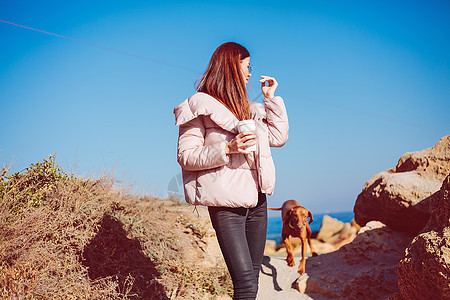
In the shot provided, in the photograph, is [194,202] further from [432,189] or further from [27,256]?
[432,189]

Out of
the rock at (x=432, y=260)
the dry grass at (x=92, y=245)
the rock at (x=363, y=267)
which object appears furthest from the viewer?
the rock at (x=363, y=267)

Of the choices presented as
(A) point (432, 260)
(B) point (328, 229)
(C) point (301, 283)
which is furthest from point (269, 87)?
(B) point (328, 229)

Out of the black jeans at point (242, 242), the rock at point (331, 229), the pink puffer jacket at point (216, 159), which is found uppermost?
the pink puffer jacket at point (216, 159)

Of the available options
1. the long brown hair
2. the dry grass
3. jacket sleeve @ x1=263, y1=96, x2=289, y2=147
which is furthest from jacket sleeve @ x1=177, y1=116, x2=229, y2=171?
the dry grass

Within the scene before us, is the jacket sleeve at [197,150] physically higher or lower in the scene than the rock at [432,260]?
higher

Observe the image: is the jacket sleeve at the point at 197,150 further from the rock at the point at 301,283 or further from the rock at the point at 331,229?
the rock at the point at 331,229

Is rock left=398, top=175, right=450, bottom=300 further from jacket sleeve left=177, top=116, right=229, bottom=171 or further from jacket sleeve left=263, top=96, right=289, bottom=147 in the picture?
jacket sleeve left=177, top=116, right=229, bottom=171

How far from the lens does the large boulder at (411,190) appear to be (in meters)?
5.24

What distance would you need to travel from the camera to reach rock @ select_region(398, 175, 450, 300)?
3197mm

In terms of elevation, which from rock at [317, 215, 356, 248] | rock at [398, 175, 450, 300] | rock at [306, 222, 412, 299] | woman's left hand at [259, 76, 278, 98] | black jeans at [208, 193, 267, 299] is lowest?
rock at [317, 215, 356, 248]

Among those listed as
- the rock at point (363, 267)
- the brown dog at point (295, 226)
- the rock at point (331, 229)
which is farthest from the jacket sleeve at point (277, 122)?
the rock at point (331, 229)

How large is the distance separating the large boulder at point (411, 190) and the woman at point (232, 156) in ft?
11.2

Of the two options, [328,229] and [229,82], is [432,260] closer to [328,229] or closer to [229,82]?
[229,82]

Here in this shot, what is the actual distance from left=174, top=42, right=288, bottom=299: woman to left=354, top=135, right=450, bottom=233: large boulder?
341 centimetres
